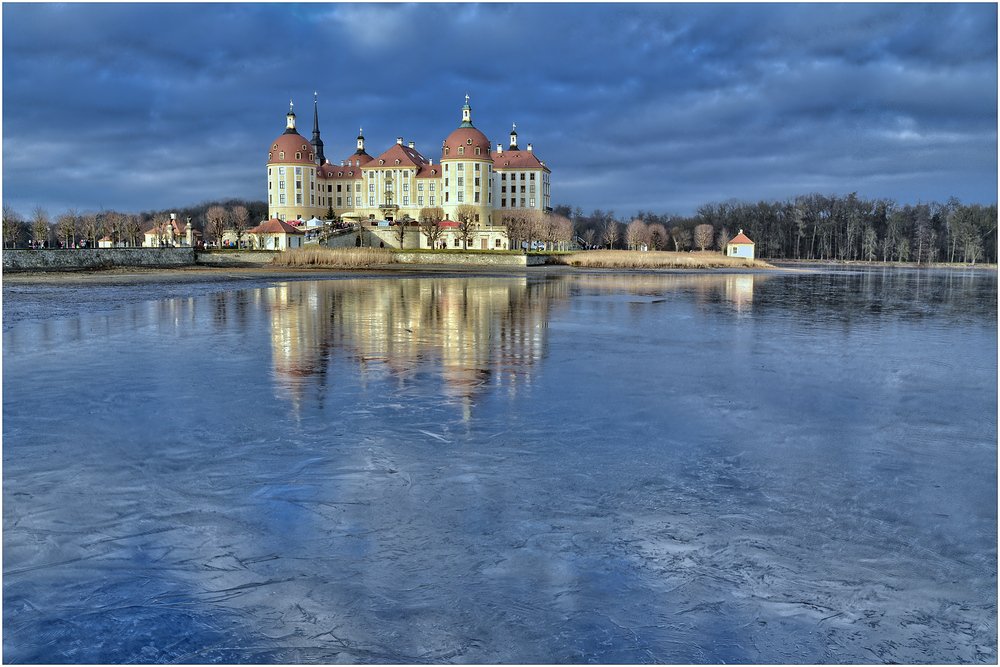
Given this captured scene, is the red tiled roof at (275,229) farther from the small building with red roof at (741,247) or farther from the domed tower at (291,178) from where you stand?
the small building with red roof at (741,247)

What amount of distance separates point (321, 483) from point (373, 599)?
188cm

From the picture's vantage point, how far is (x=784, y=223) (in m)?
124

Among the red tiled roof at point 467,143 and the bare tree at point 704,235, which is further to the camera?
the bare tree at point 704,235

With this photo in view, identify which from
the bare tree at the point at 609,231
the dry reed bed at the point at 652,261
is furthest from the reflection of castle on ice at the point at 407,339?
the bare tree at the point at 609,231

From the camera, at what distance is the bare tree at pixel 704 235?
119 metres

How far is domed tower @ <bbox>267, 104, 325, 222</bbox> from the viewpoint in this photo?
105500 mm

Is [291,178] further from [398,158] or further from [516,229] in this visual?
[516,229]

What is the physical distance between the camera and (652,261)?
62500 millimetres

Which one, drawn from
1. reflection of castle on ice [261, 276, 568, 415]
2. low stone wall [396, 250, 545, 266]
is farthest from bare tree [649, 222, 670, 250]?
reflection of castle on ice [261, 276, 568, 415]

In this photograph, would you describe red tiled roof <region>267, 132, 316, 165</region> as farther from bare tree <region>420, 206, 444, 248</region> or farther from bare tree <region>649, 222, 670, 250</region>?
bare tree <region>649, 222, 670, 250</region>

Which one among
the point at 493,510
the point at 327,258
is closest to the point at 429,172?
the point at 327,258

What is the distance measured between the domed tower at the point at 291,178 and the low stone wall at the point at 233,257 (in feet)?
150

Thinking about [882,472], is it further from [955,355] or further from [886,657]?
[955,355]

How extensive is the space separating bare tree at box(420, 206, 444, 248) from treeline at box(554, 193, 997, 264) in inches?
1180
